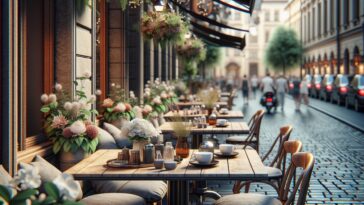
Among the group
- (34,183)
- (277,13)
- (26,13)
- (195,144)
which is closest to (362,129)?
(195,144)

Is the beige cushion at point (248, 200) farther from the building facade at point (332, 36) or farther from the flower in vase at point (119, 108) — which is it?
the building facade at point (332, 36)

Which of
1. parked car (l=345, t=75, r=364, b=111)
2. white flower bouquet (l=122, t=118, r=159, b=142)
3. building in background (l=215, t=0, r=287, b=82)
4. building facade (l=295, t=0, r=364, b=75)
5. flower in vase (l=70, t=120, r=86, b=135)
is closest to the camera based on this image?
white flower bouquet (l=122, t=118, r=159, b=142)

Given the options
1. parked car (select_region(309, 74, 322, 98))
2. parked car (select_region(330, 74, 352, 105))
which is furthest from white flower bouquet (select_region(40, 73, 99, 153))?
parked car (select_region(309, 74, 322, 98))

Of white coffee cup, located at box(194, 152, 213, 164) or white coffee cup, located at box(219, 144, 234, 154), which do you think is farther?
white coffee cup, located at box(219, 144, 234, 154)

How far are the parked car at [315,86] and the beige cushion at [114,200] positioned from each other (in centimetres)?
3282

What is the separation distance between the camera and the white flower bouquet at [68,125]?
21.0ft

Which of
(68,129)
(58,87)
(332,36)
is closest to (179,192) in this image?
(68,129)

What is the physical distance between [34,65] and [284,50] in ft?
191

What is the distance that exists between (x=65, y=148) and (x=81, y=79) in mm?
1243

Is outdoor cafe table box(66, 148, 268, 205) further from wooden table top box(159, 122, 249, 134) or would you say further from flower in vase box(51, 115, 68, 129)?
wooden table top box(159, 122, 249, 134)

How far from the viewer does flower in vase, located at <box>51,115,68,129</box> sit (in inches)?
252

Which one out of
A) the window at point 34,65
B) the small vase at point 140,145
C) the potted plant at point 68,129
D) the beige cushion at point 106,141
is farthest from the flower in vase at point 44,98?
the small vase at point 140,145

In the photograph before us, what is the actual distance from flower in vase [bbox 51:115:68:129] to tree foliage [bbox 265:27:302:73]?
190 feet

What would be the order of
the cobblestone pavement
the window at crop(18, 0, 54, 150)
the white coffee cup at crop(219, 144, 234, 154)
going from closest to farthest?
the white coffee cup at crop(219, 144, 234, 154) → the window at crop(18, 0, 54, 150) → the cobblestone pavement
